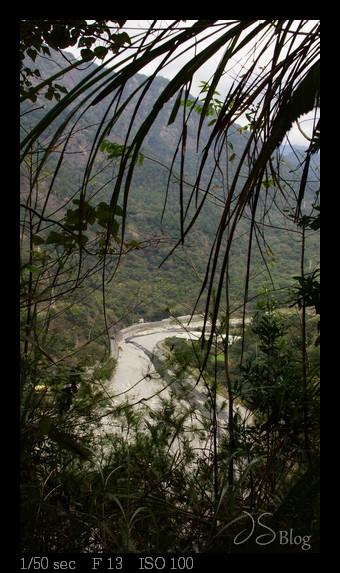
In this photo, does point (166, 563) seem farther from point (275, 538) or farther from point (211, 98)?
point (211, 98)

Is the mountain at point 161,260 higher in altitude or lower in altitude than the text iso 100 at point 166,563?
higher

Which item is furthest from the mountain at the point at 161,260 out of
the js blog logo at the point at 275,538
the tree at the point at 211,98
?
the js blog logo at the point at 275,538

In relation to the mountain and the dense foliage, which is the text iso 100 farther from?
the mountain

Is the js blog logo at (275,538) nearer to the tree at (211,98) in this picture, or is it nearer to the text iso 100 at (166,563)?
the text iso 100 at (166,563)

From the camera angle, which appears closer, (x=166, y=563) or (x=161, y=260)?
(x=166, y=563)

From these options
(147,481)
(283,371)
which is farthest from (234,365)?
(147,481)

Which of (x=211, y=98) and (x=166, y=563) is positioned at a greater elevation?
(x=211, y=98)

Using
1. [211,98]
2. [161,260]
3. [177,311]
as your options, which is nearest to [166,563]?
Result: [211,98]

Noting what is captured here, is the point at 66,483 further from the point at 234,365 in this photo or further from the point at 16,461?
the point at 234,365

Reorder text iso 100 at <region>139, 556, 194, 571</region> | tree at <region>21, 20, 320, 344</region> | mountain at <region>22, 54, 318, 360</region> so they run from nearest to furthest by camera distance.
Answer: tree at <region>21, 20, 320, 344</region> → text iso 100 at <region>139, 556, 194, 571</region> → mountain at <region>22, 54, 318, 360</region>

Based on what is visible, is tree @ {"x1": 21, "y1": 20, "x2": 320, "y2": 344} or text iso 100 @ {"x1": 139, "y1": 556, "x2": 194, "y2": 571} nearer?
tree @ {"x1": 21, "y1": 20, "x2": 320, "y2": 344}

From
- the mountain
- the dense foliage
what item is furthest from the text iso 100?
the mountain
